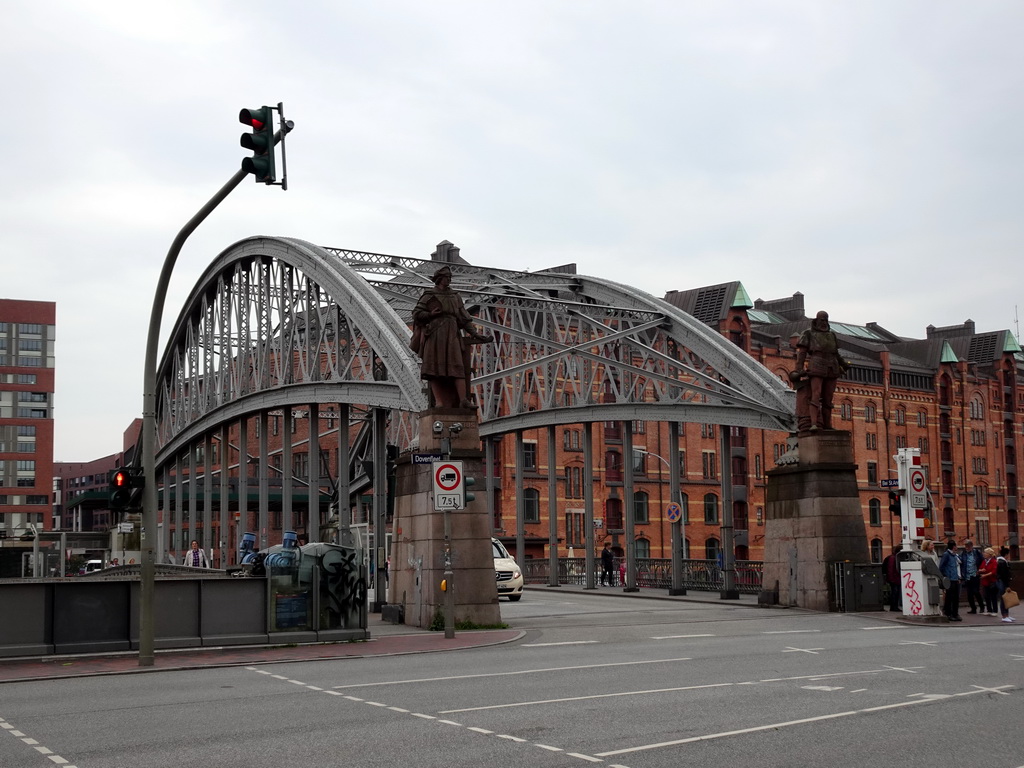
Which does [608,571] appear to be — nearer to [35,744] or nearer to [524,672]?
[524,672]

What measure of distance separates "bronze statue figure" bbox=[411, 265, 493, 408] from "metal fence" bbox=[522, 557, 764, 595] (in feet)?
43.3

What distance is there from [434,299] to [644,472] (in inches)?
2105

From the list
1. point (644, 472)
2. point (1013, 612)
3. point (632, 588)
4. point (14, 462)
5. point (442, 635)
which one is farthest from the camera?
point (14, 462)

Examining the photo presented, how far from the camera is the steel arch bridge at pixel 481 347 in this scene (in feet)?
119

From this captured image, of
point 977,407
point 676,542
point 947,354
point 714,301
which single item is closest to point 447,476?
point 676,542

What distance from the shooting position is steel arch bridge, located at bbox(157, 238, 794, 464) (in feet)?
119

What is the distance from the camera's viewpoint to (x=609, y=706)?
41.5ft

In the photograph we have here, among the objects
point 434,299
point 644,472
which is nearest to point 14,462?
point 644,472

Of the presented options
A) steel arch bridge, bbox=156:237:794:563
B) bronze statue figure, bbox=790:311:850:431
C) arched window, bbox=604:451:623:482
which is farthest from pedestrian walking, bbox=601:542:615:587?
arched window, bbox=604:451:623:482

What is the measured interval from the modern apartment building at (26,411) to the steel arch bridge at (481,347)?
77.9 m

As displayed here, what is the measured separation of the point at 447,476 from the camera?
22.8m

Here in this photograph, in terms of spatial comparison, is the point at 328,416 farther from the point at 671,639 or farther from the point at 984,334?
the point at 984,334

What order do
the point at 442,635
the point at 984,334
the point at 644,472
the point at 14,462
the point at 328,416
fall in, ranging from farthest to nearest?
the point at 14,462
the point at 984,334
the point at 644,472
the point at 328,416
the point at 442,635

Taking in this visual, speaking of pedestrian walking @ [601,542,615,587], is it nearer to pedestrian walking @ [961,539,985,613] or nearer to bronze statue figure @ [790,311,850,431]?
bronze statue figure @ [790,311,850,431]
